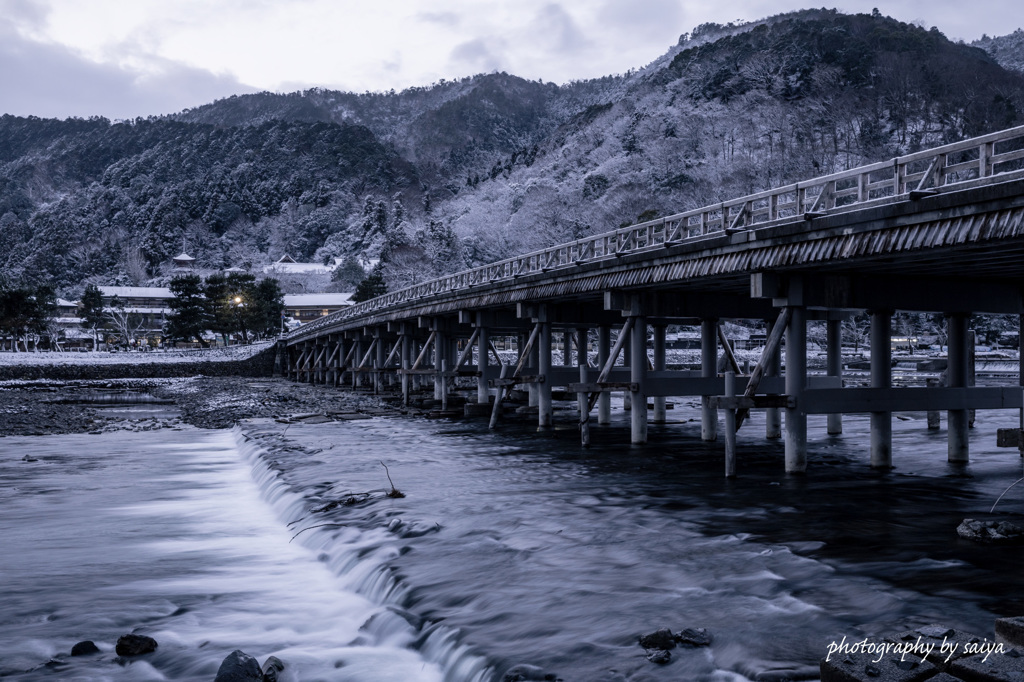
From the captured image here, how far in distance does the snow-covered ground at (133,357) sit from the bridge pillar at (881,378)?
231ft

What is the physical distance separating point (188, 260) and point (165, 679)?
18217 centimetres

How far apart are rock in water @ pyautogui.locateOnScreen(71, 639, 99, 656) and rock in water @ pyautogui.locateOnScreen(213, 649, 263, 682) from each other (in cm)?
193

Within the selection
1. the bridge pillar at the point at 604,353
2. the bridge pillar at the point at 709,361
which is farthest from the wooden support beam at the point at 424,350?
the bridge pillar at the point at 709,361

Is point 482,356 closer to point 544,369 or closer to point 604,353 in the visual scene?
point 604,353

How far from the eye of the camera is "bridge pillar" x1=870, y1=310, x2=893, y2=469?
17.9 m

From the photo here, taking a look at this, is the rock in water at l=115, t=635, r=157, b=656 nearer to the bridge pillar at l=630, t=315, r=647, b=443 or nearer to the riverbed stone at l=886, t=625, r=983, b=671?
the riverbed stone at l=886, t=625, r=983, b=671

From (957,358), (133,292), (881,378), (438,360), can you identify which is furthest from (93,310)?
(957,358)

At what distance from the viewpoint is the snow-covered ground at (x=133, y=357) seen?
71581 millimetres

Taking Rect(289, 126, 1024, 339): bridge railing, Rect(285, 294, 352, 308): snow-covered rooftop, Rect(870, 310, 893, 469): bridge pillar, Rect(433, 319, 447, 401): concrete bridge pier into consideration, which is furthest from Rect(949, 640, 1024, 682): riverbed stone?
Rect(285, 294, 352, 308): snow-covered rooftop

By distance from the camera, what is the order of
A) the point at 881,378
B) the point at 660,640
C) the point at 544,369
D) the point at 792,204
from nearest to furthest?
the point at 660,640
the point at 792,204
the point at 881,378
the point at 544,369

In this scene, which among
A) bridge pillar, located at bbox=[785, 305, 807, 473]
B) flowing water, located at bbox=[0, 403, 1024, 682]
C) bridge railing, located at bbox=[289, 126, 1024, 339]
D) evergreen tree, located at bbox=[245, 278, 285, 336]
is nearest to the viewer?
flowing water, located at bbox=[0, 403, 1024, 682]

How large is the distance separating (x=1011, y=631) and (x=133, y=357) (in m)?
83.2

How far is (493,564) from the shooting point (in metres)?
10.9

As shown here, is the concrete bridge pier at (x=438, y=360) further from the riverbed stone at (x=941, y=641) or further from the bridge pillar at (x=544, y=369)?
the riverbed stone at (x=941, y=641)
